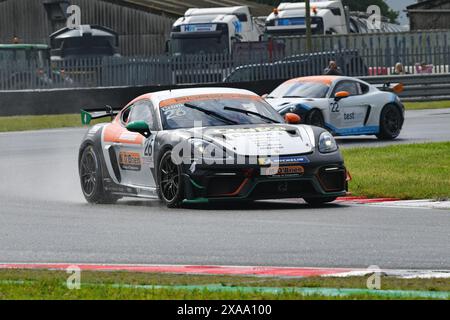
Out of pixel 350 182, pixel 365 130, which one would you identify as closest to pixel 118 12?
pixel 365 130

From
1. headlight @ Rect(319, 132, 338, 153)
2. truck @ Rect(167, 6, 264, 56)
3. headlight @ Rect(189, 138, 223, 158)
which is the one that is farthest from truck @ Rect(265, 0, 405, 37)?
headlight @ Rect(189, 138, 223, 158)

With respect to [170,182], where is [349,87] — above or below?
above

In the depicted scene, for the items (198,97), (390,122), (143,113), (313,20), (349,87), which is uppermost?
(313,20)

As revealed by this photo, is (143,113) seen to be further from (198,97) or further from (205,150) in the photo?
(205,150)

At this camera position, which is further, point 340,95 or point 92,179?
point 340,95

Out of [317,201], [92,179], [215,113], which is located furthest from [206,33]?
[317,201]

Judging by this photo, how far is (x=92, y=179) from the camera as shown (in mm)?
16344

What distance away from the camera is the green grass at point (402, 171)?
626 inches

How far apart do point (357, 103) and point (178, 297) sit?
1768 cm

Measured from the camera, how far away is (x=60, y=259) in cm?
1081

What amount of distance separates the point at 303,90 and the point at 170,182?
11.4 metres

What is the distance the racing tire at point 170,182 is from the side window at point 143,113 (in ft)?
2.69

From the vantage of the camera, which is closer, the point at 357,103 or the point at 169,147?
the point at 169,147
